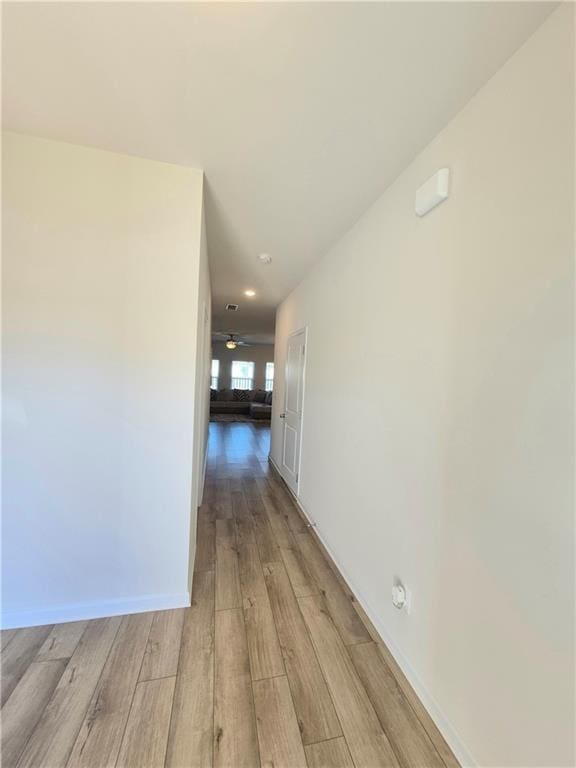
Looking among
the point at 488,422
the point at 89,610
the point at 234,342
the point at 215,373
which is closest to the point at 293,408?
the point at 89,610

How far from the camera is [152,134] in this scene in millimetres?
1515

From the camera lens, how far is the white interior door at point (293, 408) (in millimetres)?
3588

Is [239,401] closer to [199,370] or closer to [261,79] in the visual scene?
[199,370]

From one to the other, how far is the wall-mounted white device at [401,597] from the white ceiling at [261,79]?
7.13 ft

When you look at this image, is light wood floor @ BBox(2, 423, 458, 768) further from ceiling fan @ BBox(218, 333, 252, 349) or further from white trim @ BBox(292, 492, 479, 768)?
ceiling fan @ BBox(218, 333, 252, 349)

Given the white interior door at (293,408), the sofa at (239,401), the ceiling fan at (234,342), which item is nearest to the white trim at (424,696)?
the white interior door at (293,408)

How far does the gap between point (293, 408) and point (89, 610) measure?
2.66 meters

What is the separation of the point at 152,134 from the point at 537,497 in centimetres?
221

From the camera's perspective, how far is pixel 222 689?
4.44ft

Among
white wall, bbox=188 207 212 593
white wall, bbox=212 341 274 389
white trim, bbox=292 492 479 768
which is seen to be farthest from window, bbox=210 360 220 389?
white trim, bbox=292 492 479 768

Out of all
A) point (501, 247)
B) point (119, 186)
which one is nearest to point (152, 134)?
point (119, 186)

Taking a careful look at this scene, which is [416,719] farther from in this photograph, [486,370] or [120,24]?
[120,24]

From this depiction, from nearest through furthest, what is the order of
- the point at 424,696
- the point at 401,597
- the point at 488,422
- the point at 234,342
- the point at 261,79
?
the point at 488,422, the point at 261,79, the point at 424,696, the point at 401,597, the point at 234,342

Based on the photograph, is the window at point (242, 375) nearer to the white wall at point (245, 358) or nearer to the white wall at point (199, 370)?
the white wall at point (245, 358)
